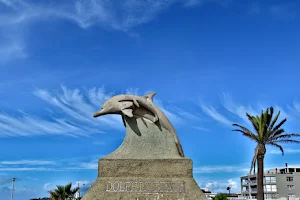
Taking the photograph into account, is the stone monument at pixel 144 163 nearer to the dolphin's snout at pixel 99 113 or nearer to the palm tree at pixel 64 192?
the dolphin's snout at pixel 99 113

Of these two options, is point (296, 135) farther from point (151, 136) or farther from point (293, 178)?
point (293, 178)

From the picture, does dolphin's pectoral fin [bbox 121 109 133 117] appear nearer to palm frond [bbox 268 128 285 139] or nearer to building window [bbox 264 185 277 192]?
palm frond [bbox 268 128 285 139]

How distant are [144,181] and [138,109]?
2.71m

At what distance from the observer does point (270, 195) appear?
72.0 metres

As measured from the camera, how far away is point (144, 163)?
12.8 meters

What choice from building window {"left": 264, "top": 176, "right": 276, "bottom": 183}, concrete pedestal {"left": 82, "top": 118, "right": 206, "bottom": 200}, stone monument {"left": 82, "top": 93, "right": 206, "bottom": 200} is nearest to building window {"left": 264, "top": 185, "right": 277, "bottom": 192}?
building window {"left": 264, "top": 176, "right": 276, "bottom": 183}

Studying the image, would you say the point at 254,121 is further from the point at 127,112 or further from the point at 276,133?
the point at 127,112

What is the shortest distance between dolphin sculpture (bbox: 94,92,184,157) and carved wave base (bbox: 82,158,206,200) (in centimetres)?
99

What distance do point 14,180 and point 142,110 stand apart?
1576 inches

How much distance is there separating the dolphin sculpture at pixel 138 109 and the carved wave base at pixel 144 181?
0.99 meters

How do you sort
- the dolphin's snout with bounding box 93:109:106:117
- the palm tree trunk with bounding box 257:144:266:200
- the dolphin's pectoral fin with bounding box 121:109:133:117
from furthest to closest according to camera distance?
1. the palm tree trunk with bounding box 257:144:266:200
2. the dolphin's snout with bounding box 93:109:106:117
3. the dolphin's pectoral fin with bounding box 121:109:133:117

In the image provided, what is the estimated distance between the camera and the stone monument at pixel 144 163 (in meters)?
12.4

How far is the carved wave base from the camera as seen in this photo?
12336mm

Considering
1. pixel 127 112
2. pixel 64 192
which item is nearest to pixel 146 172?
pixel 127 112
